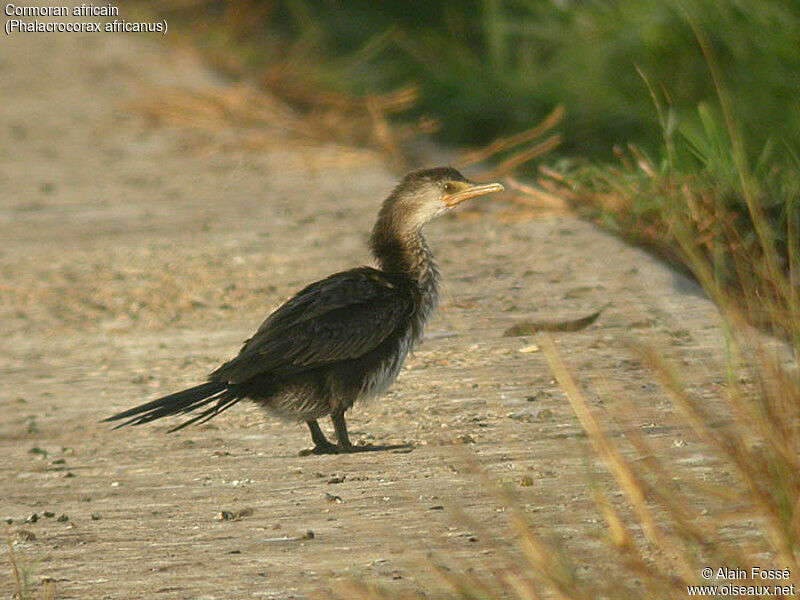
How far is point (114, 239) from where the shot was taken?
889 centimetres

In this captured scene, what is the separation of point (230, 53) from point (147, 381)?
7942mm

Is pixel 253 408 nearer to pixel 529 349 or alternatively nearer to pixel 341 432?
pixel 341 432

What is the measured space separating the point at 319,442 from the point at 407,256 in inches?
40.1

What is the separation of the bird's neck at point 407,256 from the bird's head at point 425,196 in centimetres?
4

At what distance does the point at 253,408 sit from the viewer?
600 cm

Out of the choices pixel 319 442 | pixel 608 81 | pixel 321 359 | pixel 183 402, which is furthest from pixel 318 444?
pixel 608 81

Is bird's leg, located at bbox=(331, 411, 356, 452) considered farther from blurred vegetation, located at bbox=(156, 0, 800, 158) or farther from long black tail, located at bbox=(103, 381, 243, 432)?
blurred vegetation, located at bbox=(156, 0, 800, 158)

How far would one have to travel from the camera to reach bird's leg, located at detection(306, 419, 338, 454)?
17.4 feet

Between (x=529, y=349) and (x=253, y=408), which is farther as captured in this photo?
(x=529, y=349)

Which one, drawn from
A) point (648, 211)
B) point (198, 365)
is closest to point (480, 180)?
point (648, 211)

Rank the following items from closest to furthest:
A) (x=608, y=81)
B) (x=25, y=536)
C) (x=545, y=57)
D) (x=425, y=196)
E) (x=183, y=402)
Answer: (x=25, y=536) → (x=183, y=402) → (x=425, y=196) → (x=608, y=81) → (x=545, y=57)

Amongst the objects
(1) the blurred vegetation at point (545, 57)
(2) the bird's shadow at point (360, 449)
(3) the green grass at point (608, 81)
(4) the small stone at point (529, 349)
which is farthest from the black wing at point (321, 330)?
(1) the blurred vegetation at point (545, 57)

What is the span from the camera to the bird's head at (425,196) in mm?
6121

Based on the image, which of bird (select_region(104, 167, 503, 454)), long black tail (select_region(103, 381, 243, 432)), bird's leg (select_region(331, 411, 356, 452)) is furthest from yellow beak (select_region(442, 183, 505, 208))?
long black tail (select_region(103, 381, 243, 432))
